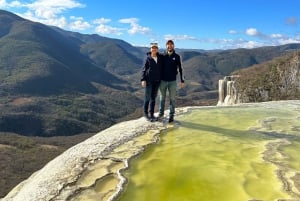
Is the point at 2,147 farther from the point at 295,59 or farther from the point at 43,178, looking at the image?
the point at 43,178

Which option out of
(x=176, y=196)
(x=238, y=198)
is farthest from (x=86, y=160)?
(x=238, y=198)

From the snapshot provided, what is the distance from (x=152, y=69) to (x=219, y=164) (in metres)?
6.11

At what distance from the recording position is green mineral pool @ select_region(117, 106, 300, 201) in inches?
392

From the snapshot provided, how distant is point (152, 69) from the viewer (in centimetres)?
1688

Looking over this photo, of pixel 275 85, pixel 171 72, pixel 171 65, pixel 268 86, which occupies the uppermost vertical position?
pixel 171 65

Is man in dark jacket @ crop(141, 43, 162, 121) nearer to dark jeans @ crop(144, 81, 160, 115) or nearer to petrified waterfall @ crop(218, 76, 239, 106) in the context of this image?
dark jeans @ crop(144, 81, 160, 115)

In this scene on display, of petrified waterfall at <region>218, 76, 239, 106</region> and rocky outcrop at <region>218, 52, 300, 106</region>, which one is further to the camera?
rocky outcrop at <region>218, 52, 300, 106</region>

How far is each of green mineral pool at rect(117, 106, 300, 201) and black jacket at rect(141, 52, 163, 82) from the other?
86.9 inches

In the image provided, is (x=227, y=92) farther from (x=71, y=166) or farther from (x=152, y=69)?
(x=71, y=166)

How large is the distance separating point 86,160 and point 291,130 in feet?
29.7

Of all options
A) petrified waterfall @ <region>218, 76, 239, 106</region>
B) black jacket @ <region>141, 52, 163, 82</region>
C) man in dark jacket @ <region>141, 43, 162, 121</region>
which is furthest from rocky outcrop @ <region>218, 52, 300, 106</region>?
black jacket @ <region>141, 52, 163, 82</region>

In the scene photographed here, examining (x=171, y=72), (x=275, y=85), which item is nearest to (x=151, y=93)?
(x=171, y=72)

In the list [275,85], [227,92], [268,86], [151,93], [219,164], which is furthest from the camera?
[268,86]

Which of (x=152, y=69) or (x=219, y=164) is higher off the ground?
(x=152, y=69)
